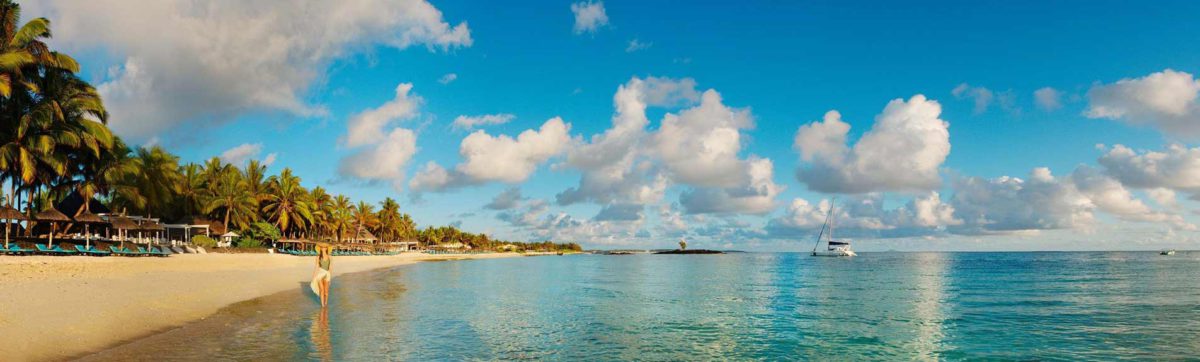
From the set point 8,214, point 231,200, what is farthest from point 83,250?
point 231,200

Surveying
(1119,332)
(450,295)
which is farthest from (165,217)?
(1119,332)

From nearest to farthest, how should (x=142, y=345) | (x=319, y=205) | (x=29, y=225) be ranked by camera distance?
(x=142, y=345) < (x=29, y=225) < (x=319, y=205)

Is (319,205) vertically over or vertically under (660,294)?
over

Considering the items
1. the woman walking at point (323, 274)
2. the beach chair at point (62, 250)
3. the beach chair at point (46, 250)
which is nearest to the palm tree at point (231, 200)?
the beach chair at point (62, 250)

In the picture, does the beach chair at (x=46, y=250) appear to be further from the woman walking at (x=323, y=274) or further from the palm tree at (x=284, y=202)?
the palm tree at (x=284, y=202)

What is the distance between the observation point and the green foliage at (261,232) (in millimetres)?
78781

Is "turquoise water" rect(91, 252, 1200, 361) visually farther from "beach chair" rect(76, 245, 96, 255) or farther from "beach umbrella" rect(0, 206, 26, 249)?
"beach umbrella" rect(0, 206, 26, 249)

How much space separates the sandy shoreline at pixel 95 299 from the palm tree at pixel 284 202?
49963mm

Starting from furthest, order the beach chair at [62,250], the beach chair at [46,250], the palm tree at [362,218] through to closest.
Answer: the palm tree at [362,218]
the beach chair at [62,250]
the beach chair at [46,250]

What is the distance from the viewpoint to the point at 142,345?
552 inches

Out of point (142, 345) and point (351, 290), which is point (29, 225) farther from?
point (142, 345)

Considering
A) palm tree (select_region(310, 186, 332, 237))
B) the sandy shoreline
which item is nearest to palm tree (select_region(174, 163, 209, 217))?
palm tree (select_region(310, 186, 332, 237))

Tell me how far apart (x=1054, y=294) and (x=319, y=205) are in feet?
324

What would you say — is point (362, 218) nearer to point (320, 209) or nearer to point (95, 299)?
point (320, 209)
